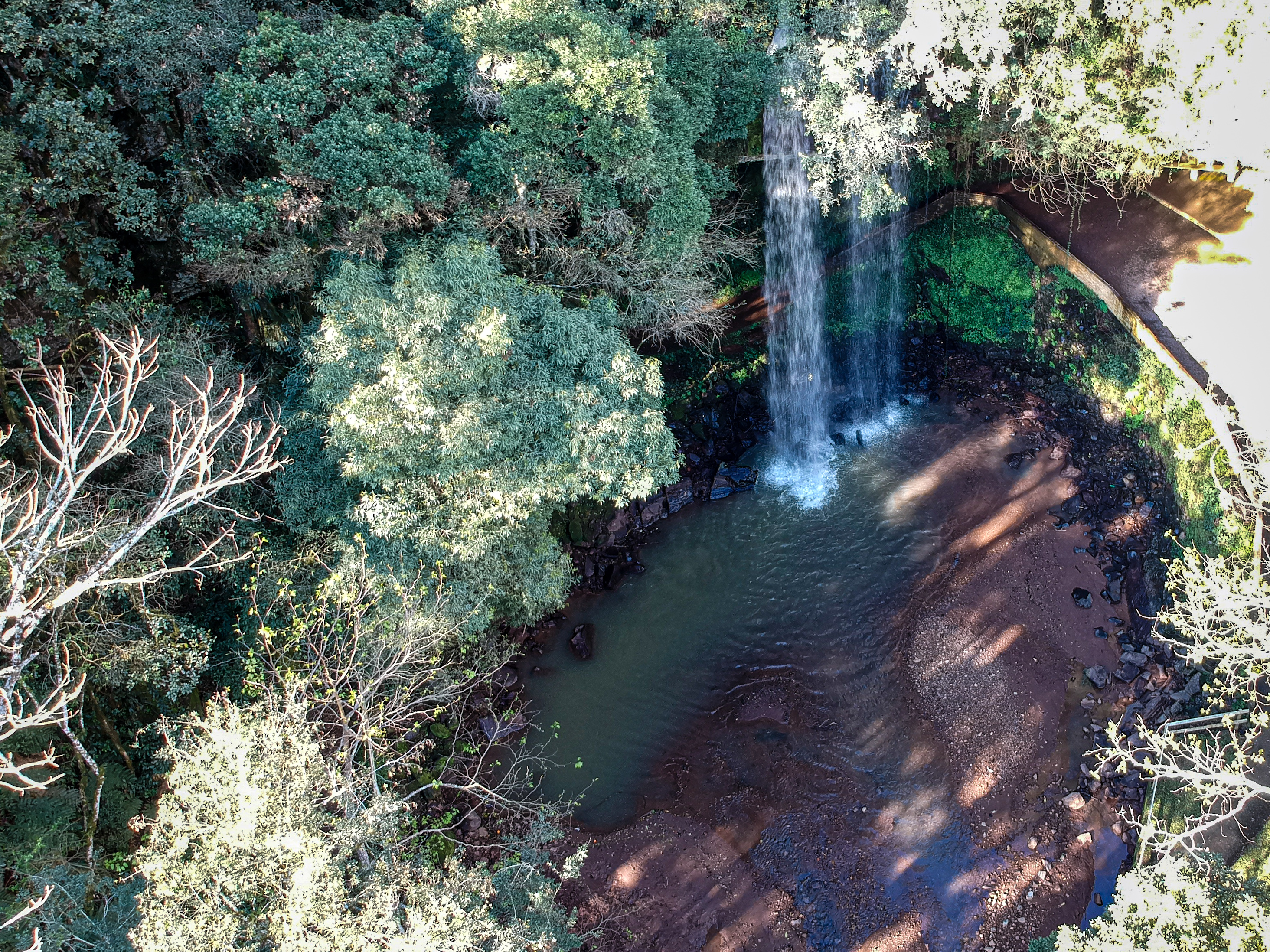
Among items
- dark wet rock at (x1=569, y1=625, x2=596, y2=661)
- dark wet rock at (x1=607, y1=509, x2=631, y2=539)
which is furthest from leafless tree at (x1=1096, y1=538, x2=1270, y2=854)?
dark wet rock at (x1=607, y1=509, x2=631, y2=539)

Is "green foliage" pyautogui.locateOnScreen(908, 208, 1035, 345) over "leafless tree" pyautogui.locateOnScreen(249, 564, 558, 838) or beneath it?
over

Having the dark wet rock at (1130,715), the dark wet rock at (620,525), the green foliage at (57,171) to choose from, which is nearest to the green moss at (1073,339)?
the dark wet rock at (1130,715)

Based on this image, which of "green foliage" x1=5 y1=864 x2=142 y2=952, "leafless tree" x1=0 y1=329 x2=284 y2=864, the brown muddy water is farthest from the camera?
the brown muddy water

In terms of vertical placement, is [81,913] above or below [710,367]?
below

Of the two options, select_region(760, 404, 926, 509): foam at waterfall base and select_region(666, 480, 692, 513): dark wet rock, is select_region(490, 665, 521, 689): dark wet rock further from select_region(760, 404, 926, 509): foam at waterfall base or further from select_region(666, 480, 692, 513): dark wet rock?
select_region(760, 404, 926, 509): foam at waterfall base

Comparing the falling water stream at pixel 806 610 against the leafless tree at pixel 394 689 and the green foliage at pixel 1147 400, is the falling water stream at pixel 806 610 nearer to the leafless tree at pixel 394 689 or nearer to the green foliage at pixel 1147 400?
the leafless tree at pixel 394 689

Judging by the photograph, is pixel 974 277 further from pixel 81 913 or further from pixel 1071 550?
pixel 81 913

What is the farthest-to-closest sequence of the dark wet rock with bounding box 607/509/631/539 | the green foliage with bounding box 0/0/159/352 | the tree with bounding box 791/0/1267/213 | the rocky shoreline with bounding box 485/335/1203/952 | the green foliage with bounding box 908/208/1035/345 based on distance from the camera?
the green foliage with bounding box 908/208/1035/345
the dark wet rock with bounding box 607/509/631/539
the tree with bounding box 791/0/1267/213
the rocky shoreline with bounding box 485/335/1203/952
the green foliage with bounding box 0/0/159/352

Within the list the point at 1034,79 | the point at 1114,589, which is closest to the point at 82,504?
the point at 1114,589
